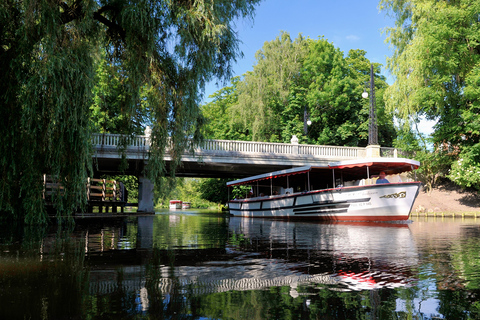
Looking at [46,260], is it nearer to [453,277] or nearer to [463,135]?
[453,277]

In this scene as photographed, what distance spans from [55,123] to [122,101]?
8.23 ft

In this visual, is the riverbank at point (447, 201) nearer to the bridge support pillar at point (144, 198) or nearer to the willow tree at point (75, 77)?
the bridge support pillar at point (144, 198)

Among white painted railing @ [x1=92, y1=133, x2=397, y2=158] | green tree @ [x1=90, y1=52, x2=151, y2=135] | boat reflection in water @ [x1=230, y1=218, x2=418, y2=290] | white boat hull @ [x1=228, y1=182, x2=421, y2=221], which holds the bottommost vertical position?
boat reflection in water @ [x1=230, y1=218, x2=418, y2=290]

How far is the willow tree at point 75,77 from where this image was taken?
6906 mm

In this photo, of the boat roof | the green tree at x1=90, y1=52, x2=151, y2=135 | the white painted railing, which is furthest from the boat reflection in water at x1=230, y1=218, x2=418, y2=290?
the white painted railing

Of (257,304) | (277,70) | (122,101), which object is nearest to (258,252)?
(257,304)

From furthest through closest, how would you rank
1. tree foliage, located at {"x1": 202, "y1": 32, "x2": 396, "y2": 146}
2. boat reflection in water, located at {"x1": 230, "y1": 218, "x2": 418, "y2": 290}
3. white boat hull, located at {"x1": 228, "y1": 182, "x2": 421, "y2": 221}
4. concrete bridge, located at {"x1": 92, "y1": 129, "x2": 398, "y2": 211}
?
1. tree foliage, located at {"x1": 202, "y1": 32, "x2": 396, "y2": 146}
2. concrete bridge, located at {"x1": 92, "y1": 129, "x2": 398, "y2": 211}
3. white boat hull, located at {"x1": 228, "y1": 182, "x2": 421, "y2": 221}
4. boat reflection in water, located at {"x1": 230, "y1": 218, "x2": 418, "y2": 290}

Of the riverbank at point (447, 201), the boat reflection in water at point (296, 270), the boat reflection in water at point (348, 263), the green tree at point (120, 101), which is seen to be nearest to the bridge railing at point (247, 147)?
the riverbank at point (447, 201)

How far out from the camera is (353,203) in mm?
19625

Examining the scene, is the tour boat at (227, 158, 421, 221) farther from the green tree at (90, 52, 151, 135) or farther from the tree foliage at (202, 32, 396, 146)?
the tree foliage at (202, 32, 396, 146)

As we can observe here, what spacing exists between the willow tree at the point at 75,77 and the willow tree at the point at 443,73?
22.8 meters

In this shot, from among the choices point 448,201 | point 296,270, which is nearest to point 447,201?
point 448,201

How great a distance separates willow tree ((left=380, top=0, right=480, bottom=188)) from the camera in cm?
2666

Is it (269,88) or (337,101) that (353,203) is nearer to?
(337,101)
